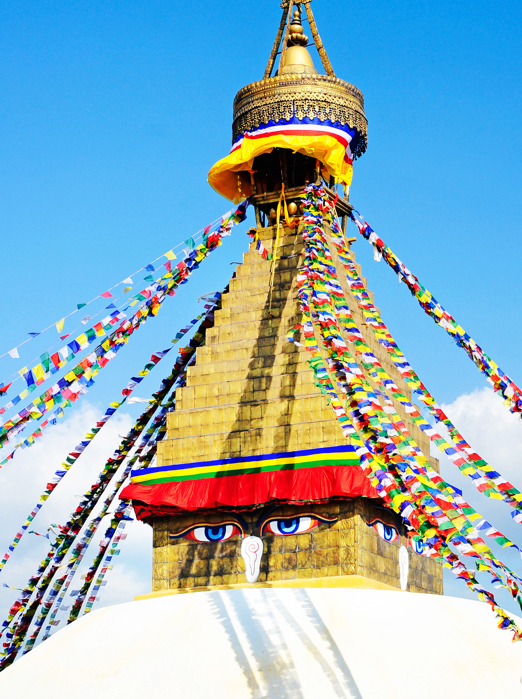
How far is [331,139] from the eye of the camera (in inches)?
661

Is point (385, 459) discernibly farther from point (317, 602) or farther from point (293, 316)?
point (293, 316)

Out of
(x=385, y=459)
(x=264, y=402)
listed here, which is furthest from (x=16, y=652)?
(x=385, y=459)

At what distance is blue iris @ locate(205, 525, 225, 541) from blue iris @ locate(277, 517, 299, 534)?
914 millimetres

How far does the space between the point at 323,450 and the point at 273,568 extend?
1.84 meters

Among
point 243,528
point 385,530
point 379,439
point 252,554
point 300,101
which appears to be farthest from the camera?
point 300,101

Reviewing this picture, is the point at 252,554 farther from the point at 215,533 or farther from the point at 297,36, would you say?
the point at 297,36

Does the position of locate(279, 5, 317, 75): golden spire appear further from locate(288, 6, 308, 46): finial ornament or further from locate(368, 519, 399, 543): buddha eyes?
locate(368, 519, 399, 543): buddha eyes

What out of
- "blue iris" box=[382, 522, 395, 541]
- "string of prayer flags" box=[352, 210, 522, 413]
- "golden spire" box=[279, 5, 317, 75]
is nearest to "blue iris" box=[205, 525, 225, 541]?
"blue iris" box=[382, 522, 395, 541]

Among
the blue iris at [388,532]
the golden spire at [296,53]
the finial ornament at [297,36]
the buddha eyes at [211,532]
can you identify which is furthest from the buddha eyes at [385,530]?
the finial ornament at [297,36]

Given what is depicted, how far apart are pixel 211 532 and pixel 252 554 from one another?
0.79 metres

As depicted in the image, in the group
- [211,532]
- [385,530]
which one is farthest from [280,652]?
[385,530]

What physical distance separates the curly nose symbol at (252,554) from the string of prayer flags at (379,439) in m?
2.40

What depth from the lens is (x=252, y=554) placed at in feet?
47.2

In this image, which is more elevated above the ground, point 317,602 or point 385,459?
point 385,459
